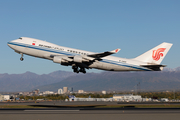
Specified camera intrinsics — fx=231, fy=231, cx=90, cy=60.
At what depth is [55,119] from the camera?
3391 cm

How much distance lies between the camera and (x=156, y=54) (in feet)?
185

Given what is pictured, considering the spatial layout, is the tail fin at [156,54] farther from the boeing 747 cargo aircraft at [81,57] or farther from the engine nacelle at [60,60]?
the engine nacelle at [60,60]

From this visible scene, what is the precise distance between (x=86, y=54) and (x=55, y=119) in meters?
22.0

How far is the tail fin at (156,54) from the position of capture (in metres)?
56.3

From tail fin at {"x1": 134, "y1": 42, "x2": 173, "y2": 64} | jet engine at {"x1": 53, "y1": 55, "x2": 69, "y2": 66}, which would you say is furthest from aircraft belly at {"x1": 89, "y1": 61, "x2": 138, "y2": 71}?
jet engine at {"x1": 53, "y1": 55, "x2": 69, "y2": 66}

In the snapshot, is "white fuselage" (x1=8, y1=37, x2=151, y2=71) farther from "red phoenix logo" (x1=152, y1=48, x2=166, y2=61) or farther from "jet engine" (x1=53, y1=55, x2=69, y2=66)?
"red phoenix logo" (x1=152, y1=48, x2=166, y2=61)

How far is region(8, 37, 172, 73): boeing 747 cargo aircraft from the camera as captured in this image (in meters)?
51.4

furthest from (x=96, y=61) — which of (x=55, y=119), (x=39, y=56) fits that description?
(x=55, y=119)

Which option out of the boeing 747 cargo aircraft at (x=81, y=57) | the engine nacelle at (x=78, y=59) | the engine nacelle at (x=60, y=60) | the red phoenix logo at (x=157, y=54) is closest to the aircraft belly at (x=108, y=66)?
the boeing 747 cargo aircraft at (x=81, y=57)

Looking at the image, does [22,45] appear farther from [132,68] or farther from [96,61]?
[132,68]

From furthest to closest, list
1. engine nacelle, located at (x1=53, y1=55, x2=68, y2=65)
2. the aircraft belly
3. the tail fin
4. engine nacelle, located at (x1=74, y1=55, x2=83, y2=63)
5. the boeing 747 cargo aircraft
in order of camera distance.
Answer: the tail fin → the aircraft belly → the boeing 747 cargo aircraft → engine nacelle, located at (x1=74, y1=55, x2=83, y2=63) → engine nacelle, located at (x1=53, y1=55, x2=68, y2=65)

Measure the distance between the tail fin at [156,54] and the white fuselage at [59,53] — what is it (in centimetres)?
219

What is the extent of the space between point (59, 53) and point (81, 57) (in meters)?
5.07

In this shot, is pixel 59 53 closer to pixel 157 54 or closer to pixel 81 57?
pixel 81 57
